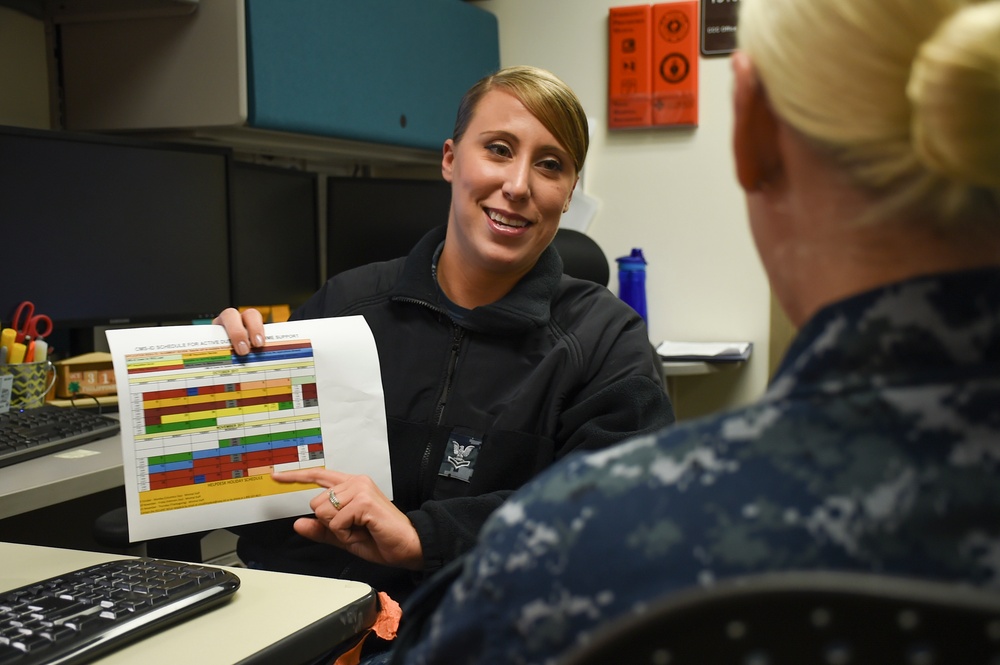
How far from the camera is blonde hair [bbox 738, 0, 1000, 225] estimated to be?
42 cm

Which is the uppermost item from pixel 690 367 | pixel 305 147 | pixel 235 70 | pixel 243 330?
pixel 235 70

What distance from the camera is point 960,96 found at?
42 centimetres

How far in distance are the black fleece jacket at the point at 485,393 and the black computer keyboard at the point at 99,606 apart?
1.23ft

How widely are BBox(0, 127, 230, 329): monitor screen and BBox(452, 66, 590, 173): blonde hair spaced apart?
0.87 metres

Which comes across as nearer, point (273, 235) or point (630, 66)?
point (273, 235)

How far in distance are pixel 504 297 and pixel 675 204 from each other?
165 centimetres

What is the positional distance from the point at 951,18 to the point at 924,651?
0.92 ft

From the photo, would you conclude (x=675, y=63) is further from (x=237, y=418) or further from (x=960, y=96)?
(x=960, y=96)

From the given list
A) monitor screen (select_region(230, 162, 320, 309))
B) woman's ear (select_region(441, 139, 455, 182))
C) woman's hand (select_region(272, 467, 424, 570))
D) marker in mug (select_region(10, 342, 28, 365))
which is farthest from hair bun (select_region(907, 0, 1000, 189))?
monitor screen (select_region(230, 162, 320, 309))

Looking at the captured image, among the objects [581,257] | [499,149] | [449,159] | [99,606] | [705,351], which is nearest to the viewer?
[99,606]

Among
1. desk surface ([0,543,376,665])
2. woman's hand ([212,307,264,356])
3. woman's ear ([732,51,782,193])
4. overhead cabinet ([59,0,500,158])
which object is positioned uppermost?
overhead cabinet ([59,0,500,158])

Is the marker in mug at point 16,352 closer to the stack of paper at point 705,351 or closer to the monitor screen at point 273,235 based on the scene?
the monitor screen at point 273,235

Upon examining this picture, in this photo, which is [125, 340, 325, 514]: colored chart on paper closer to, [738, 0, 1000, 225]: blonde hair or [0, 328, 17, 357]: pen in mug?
[0, 328, 17, 357]: pen in mug

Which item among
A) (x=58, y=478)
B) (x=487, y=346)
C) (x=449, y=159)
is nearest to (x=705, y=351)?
(x=449, y=159)
